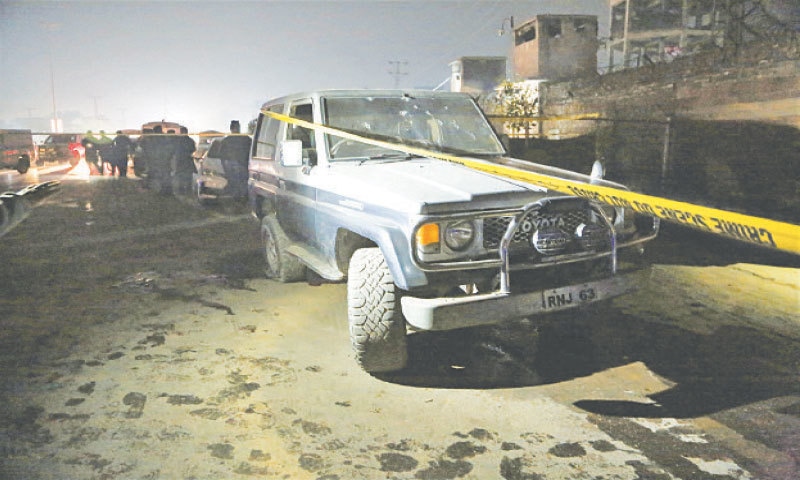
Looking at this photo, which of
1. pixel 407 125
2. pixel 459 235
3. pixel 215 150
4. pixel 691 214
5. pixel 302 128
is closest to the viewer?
pixel 691 214

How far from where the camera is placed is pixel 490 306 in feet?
10.3

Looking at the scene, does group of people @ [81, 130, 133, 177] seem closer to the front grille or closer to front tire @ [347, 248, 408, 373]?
front tire @ [347, 248, 408, 373]

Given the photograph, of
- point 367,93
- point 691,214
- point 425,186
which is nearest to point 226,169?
point 367,93

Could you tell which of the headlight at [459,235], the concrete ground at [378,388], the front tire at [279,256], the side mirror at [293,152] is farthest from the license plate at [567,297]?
the front tire at [279,256]

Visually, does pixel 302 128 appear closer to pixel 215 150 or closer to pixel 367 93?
pixel 367 93

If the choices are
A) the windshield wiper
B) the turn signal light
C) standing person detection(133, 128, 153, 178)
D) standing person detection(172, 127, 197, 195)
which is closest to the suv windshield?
the windshield wiper

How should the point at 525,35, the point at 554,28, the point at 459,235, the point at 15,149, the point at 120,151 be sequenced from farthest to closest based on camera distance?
the point at 525,35, the point at 554,28, the point at 120,151, the point at 15,149, the point at 459,235

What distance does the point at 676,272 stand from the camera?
20.1 ft

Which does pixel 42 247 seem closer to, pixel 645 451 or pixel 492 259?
pixel 492 259

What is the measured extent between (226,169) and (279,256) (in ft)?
19.2

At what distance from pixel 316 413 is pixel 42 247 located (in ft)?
21.1

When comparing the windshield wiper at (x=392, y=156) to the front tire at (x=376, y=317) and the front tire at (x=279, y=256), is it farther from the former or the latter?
the front tire at (x=279, y=256)

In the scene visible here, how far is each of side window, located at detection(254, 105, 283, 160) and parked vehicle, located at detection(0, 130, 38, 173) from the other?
1660 centimetres

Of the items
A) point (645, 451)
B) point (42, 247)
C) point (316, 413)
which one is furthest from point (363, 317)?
point (42, 247)
